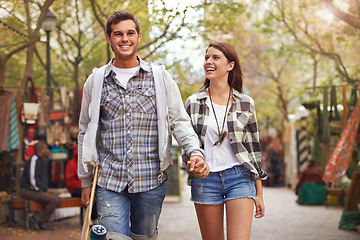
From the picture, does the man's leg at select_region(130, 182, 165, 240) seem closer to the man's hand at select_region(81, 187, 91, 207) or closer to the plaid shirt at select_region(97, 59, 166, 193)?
the plaid shirt at select_region(97, 59, 166, 193)

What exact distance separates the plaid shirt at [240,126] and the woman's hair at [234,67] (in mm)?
136

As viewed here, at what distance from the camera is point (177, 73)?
16797 millimetres

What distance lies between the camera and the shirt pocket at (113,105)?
4.23 m

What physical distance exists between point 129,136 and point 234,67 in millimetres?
1465

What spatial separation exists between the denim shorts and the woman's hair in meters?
0.81

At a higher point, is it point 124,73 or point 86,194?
point 124,73

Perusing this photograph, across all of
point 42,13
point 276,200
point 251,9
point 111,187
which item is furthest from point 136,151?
point 276,200

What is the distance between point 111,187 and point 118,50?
0.99 meters

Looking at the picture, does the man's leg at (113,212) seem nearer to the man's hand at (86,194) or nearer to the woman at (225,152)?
the man's hand at (86,194)

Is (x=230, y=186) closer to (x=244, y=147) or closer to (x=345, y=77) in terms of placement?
(x=244, y=147)

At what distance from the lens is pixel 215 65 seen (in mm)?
5074

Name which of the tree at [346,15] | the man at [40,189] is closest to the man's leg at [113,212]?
the man at [40,189]

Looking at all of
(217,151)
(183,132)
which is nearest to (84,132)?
(183,132)

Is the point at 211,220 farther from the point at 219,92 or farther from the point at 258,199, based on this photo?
the point at 219,92
